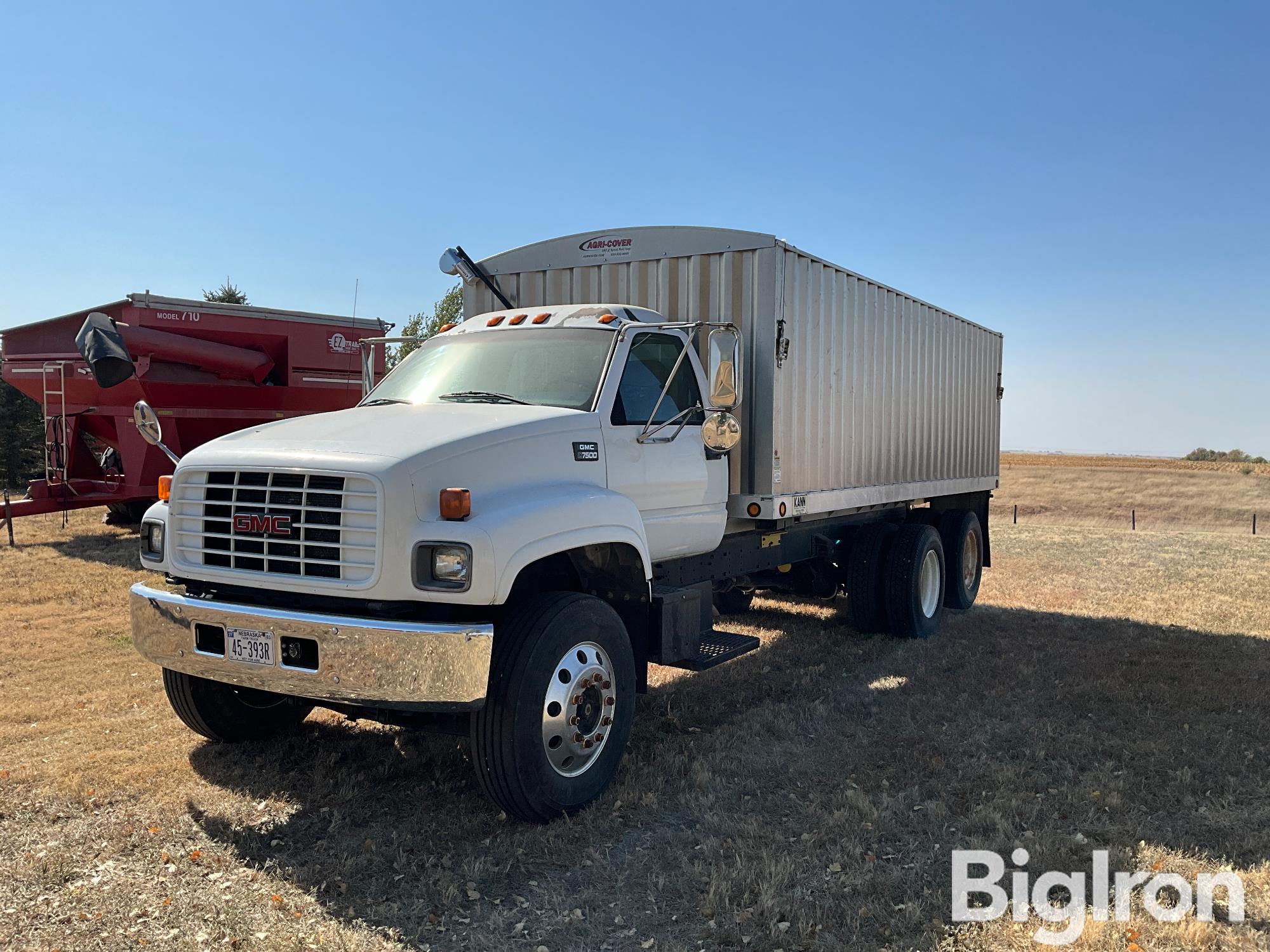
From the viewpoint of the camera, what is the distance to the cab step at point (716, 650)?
555 cm

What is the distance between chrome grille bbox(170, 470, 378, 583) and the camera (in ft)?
13.5

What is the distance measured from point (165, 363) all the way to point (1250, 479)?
44517 mm

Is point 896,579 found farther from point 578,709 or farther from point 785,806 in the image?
point 578,709

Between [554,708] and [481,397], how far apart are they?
1.79 meters

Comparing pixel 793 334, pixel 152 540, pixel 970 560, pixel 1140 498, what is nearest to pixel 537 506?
pixel 152 540

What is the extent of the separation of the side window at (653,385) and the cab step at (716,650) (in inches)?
53.1

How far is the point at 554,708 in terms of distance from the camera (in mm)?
4461

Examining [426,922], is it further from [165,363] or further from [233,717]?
Answer: [165,363]

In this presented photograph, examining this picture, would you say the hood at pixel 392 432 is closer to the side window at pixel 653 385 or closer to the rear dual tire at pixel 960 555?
the side window at pixel 653 385

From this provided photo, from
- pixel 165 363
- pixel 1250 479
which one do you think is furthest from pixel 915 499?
pixel 1250 479

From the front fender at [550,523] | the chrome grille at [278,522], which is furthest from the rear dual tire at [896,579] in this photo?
the chrome grille at [278,522]

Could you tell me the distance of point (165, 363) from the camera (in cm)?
1366

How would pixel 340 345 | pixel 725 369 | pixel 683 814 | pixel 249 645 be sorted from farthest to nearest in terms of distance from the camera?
pixel 340 345
pixel 725 369
pixel 683 814
pixel 249 645

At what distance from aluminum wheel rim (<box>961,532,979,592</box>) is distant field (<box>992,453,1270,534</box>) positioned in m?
16.6
